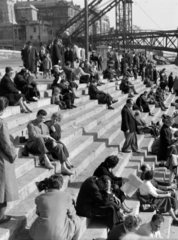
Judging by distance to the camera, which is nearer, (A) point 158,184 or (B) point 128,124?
(A) point 158,184

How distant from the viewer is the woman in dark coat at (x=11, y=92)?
809 cm

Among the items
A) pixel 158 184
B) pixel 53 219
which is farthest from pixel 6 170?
pixel 158 184

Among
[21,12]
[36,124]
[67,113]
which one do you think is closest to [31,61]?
[67,113]

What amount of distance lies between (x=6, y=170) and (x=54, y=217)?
76 cm

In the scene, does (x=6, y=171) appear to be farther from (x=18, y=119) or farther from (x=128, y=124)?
(x=128, y=124)

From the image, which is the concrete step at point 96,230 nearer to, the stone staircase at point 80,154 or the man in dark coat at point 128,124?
the stone staircase at point 80,154

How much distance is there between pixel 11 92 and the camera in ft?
27.1

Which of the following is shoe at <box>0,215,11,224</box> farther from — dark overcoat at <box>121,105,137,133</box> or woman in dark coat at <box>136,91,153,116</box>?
woman in dark coat at <box>136,91,153,116</box>

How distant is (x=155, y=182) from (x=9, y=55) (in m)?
24.1

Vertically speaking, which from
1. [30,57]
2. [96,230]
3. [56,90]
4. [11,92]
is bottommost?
[96,230]

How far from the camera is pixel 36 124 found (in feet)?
20.4

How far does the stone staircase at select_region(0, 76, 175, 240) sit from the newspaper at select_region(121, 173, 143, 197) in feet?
0.76

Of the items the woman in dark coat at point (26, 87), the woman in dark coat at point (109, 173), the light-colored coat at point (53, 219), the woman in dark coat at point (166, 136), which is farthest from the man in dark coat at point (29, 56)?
the light-colored coat at point (53, 219)

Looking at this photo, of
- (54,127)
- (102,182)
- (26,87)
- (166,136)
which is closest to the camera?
(102,182)
